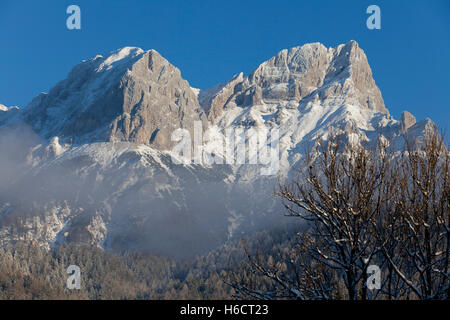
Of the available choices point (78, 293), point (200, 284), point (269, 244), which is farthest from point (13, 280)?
point (269, 244)

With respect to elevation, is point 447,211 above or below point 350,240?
above

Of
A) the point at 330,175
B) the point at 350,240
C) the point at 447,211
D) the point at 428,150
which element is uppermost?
the point at 428,150

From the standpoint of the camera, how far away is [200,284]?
16488cm

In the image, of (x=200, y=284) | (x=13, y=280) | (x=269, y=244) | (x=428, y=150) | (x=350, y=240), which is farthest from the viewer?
(x=269, y=244)
